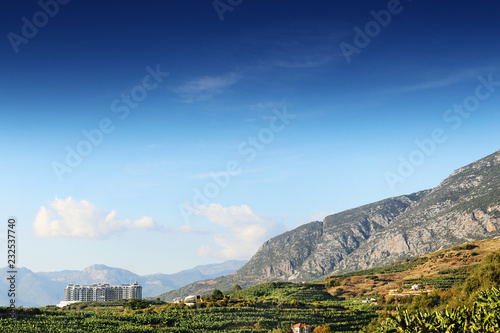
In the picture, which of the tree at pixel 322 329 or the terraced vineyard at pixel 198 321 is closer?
the terraced vineyard at pixel 198 321

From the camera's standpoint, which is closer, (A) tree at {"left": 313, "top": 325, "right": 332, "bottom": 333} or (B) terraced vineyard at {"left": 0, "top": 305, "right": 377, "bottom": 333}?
(B) terraced vineyard at {"left": 0, "top": 305, "right": 377, "bottom": 333}

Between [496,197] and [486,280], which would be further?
[496,197]

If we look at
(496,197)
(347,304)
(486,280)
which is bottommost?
(347,304)

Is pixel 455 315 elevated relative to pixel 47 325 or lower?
elevated

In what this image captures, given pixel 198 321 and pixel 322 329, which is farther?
pixel 198 321

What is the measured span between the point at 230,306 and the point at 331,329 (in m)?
28.3

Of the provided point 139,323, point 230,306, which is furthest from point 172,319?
point 230,306

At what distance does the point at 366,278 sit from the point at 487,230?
84.8 m

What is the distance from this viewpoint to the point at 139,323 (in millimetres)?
64625

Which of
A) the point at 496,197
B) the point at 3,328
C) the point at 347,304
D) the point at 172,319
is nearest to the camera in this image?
the point at 3,328

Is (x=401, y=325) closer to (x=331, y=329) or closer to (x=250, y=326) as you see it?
(x=331, y=329)

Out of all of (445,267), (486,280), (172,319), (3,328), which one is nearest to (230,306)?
(172,319)

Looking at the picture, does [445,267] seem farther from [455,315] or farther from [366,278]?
[455,315]

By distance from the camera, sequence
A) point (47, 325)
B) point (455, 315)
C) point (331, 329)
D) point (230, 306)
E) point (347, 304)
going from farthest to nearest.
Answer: point (347, 304) < point (230, 306) < point (331, 329) < point (47, 325) < point (455, 315)
